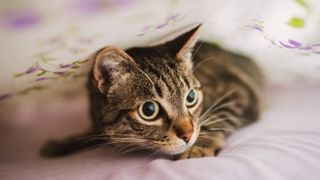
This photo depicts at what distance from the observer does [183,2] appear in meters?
0.69

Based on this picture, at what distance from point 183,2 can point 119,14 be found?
0.11 meters

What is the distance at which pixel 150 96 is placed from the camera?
2.54 ft

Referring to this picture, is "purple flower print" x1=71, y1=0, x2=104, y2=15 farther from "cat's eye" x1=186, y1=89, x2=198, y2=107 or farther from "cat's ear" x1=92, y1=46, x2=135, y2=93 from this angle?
"cat's eye" x1=186, y1=89, x2=198, y2=107

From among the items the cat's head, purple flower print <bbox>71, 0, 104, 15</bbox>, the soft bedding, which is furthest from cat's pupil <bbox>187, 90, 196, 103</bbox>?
purple flower print <bbox>71, 0, 104, 15</bbox>

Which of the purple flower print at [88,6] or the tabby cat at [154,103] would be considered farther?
the tabby cat at [154,103]

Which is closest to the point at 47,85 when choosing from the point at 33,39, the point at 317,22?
the point at 33,39

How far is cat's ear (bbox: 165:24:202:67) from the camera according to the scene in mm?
787

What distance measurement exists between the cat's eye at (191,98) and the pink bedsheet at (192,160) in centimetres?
11

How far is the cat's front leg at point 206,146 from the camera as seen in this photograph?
0.80 meters

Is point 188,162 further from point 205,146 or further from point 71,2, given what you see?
point 71,2

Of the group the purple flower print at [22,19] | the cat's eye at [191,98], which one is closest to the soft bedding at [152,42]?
the purple flower print at [22,19]

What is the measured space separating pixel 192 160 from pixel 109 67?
223 mm

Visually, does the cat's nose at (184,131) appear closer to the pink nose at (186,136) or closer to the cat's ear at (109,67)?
the pink nose at (186,136)

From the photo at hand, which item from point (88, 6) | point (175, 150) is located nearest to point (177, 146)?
point (175, 150)
